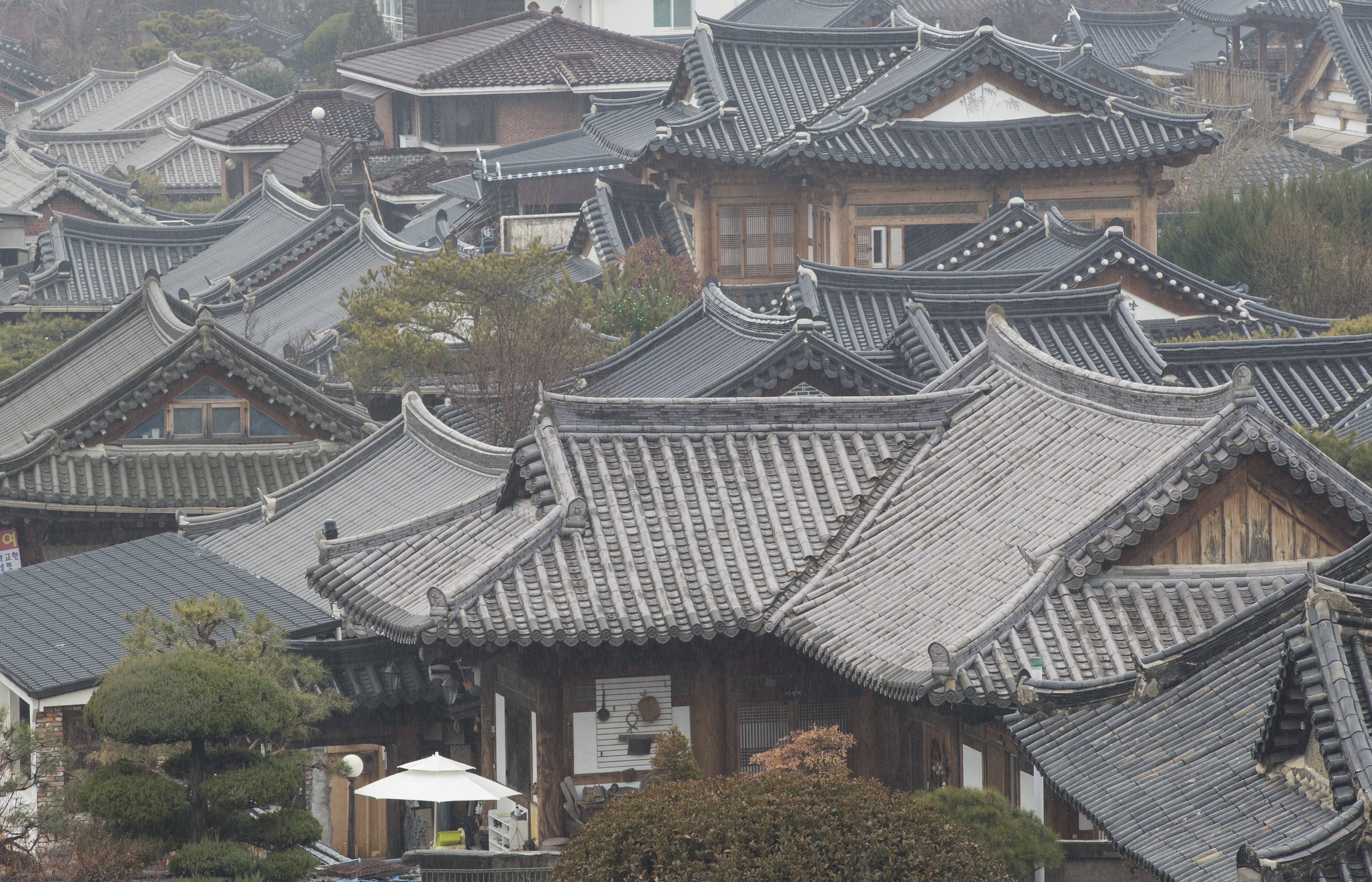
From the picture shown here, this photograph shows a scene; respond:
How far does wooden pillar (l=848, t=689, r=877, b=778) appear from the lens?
55.7ft

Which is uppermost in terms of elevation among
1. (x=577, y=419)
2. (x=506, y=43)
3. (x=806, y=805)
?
(x=506, y=43)

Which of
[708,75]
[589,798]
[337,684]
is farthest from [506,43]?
[589,798]

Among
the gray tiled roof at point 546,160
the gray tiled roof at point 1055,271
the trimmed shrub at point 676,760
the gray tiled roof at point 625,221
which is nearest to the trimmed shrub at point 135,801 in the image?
the trimmed shrub at point 676,760

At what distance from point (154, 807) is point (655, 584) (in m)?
4.84

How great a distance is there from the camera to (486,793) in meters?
16.5

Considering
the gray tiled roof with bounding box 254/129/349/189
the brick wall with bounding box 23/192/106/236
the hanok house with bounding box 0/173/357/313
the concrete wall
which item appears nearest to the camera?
the concrete wall

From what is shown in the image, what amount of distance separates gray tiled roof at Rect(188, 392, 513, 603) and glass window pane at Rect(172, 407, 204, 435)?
1.68m

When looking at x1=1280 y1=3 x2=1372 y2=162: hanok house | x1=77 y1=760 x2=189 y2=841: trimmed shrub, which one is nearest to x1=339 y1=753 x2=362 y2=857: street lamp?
x1=77 y1=760 x2=189 y2=841: trimmed shrub

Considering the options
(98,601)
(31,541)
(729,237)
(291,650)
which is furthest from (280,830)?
(729,237)

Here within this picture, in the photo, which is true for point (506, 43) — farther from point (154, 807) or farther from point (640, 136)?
point (154, 807)

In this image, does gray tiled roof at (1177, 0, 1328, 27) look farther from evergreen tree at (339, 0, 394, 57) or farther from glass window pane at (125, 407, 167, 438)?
glass window pane at (125, 407, 167, 438)

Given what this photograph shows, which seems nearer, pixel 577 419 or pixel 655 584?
pixel 655 584

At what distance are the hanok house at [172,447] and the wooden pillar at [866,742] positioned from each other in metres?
13.6

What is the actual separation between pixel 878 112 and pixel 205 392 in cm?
1519
